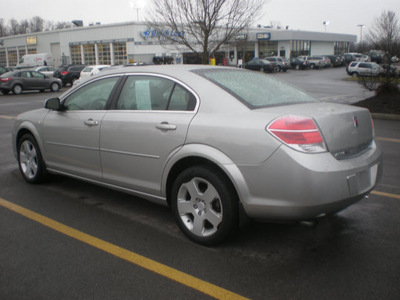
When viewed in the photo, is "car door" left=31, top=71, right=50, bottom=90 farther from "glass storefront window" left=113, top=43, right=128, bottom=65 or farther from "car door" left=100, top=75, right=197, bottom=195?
"glass storefront window" left=113, top=43, right=128, bottom=65

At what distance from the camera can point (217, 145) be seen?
11.3 feet

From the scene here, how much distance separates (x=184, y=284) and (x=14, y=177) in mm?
4059

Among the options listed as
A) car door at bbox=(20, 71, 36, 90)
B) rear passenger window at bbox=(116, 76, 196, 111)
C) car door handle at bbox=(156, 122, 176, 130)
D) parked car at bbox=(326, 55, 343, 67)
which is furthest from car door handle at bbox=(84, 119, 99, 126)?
parked car at bbox=(326, 55, 343, 67)

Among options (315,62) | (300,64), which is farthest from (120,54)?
(315,62)

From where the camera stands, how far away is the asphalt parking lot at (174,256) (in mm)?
2943

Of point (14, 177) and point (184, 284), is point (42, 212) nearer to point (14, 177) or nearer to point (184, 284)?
point (14, 177)

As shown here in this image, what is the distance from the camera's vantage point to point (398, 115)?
12125 mm

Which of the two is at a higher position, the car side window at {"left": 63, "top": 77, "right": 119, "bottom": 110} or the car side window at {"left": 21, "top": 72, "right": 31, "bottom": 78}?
the car side window at {"left": 63, "top": 77, "right": 119, "bottom": 110}

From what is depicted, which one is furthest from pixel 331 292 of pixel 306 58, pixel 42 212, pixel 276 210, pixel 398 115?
pixel 306 58

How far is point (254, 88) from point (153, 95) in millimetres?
996

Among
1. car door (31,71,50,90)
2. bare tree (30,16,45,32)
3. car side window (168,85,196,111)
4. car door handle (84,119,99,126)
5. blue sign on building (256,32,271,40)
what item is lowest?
car door (31,71,50,90)

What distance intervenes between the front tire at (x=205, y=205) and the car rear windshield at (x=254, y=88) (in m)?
0.72

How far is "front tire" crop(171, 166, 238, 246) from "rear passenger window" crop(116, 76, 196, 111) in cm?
66

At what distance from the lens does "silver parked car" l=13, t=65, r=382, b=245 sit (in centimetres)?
316
